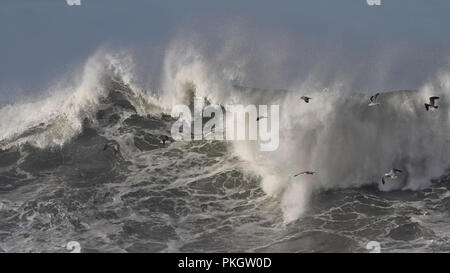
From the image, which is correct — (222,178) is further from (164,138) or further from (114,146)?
(114,146)

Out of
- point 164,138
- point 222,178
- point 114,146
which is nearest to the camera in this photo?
point 222,178

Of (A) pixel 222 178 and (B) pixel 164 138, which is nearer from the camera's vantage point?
(A) pixel 222 178

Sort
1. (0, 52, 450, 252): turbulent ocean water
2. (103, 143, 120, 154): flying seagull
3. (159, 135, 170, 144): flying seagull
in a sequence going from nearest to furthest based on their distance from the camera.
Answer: (0, 52, 450, 252): turbulent ocean water, (103, 143, 120, 154): flying seagull, (159, 135, 170, 144): flying seagull

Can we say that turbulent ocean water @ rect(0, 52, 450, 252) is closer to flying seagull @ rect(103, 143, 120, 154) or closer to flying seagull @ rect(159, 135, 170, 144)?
flying seagull @ rect(103, 143, 120, 154)

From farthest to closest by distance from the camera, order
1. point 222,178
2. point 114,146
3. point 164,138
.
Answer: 1. point 164,138
2. point 114,146
3. point 222,178

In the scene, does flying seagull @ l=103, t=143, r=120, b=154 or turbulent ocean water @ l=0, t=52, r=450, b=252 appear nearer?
turbulent ocean water @ l=0, t=52, r=450, b=252

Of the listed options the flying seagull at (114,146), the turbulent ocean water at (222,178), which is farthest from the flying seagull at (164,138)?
the flying seagull at (114,146)

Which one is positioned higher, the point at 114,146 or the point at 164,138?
the point at 164,138

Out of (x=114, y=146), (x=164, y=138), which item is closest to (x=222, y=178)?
(x=164, y=138)

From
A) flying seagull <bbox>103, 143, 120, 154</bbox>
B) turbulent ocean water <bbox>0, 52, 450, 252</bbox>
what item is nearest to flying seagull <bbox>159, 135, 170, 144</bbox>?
turbulent ocean water <bbox>0, 52, 450, 252</bbox>
